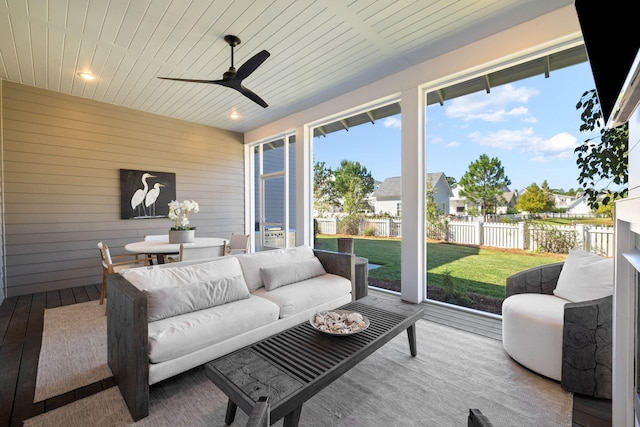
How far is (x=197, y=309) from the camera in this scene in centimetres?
211

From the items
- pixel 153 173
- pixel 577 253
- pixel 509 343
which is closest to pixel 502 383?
pixel 509 343

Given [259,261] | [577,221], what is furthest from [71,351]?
[577,221]

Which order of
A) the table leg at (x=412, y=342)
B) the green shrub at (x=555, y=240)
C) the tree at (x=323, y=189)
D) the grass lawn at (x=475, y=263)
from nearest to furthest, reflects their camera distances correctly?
the table leg at (x=412, y=342) → the green shrub at (x=555, y=240) → the grass lawn at (x=475, y=263) → the tree at (x=323, y=189)

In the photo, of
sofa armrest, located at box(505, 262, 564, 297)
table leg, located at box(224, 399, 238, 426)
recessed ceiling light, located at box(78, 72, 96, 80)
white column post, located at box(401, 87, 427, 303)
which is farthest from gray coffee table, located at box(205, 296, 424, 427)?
recessed ceiling light, located at box(78, 72, 96, 80)

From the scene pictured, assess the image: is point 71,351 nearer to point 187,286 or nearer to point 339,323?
point 187,286

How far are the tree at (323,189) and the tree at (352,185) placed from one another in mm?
121

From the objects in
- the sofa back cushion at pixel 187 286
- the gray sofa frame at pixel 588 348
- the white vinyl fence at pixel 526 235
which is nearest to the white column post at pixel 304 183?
the white vinyl fence at pixel 526 235

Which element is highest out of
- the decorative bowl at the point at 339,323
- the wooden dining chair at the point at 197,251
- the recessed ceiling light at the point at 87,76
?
the recessed ceiling light at the point at 87,76

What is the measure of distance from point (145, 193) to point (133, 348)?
413 centimetres

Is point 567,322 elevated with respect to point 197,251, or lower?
lower

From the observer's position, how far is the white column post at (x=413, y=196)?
3.53 meters

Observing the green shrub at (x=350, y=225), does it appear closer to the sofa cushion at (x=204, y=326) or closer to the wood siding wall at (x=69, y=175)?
the sofa cushion at (x=204, y=326)

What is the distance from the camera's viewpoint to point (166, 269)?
222 centimetres

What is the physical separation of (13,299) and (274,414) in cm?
485
